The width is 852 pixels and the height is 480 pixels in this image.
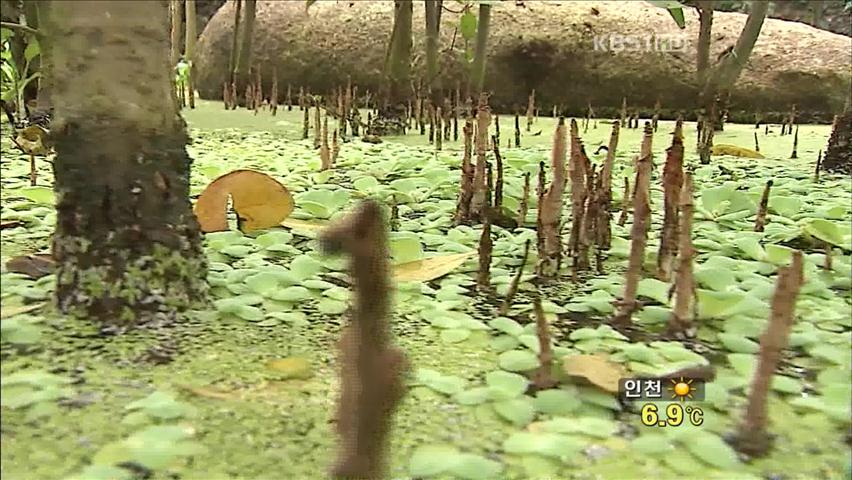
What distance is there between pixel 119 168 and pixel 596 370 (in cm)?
32

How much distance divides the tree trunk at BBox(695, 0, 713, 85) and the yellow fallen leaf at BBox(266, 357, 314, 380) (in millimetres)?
1600

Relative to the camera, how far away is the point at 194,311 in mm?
531

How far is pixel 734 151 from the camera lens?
180 cm

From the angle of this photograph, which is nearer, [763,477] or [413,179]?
[763,477]

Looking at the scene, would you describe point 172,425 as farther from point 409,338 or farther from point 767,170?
point 767,170

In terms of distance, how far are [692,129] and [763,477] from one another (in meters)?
1.87

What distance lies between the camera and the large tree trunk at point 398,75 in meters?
2.14

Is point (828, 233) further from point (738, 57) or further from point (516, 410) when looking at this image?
point (738, 57)

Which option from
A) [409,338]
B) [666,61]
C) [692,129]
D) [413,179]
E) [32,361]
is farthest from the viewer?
[666,61]

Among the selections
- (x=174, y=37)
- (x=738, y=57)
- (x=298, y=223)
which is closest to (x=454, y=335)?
(x=298, y=223)

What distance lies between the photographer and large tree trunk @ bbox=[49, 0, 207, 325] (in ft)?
1.38

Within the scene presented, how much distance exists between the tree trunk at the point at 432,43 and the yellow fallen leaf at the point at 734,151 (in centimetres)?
77

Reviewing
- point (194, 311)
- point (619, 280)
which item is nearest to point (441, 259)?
point (619, 280)
